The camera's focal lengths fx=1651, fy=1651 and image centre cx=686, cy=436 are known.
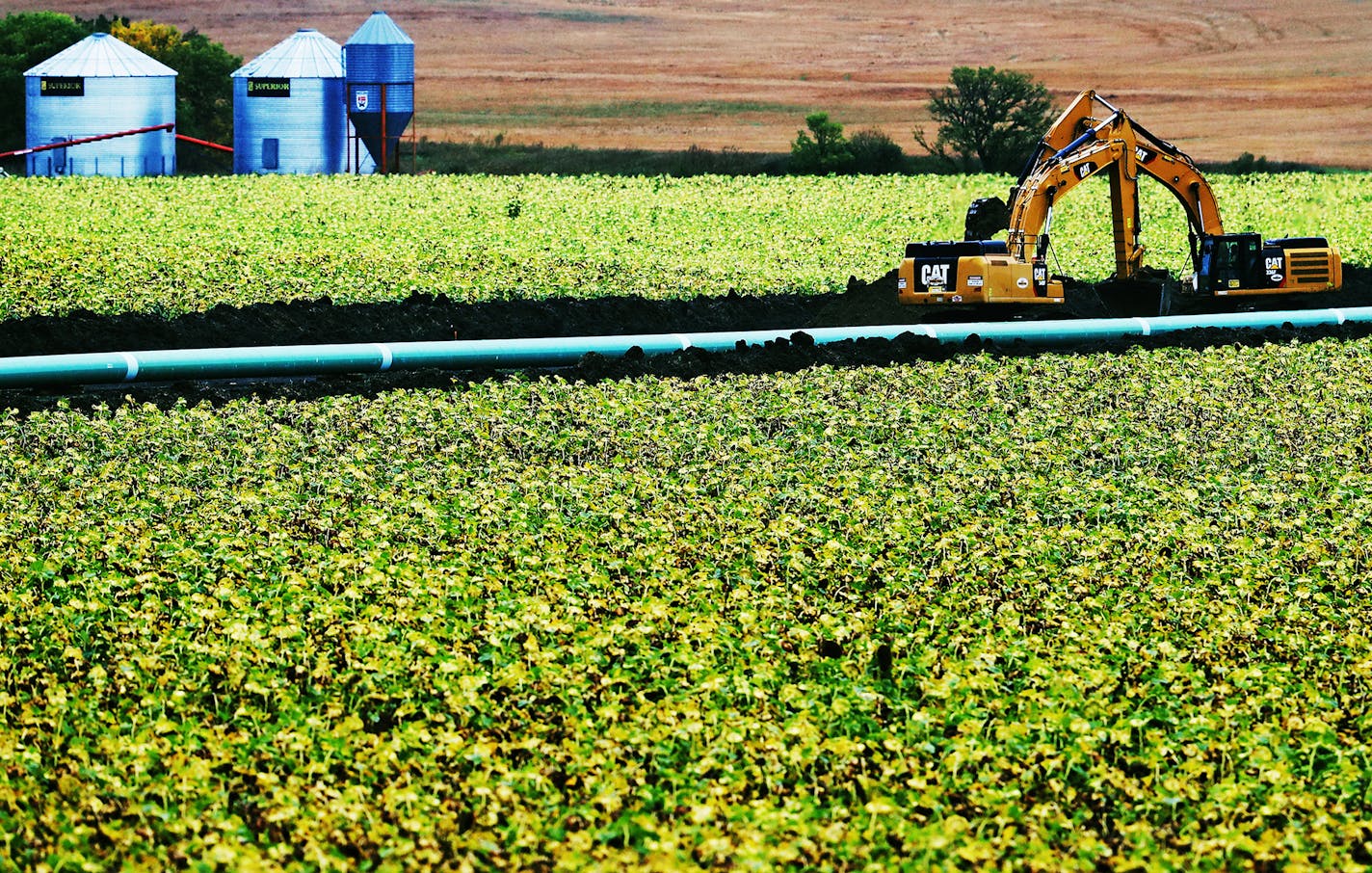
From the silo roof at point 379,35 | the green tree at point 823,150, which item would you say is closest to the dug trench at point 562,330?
the silo roof at point 379,35

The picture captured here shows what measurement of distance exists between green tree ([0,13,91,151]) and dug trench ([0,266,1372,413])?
140ft

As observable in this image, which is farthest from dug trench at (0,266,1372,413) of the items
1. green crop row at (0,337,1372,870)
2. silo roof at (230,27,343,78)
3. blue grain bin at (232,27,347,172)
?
silo roof at (230,27,343,78)

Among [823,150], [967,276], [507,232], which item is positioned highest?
[823,150]

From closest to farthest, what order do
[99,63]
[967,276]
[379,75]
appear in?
[967,276] < [379,75] < [99,63]

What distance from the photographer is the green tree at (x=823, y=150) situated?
54812 millimetres

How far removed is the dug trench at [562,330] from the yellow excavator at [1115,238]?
2.18 ft

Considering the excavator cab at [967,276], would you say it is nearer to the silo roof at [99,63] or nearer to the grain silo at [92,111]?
the grain silo at [92,111]

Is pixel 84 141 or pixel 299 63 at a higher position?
pixel 299 63

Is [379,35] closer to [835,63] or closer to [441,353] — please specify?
[441,353]

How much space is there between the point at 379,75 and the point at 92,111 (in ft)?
30.2

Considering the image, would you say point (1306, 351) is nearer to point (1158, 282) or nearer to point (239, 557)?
point (1158, 282)

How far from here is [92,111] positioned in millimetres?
49750

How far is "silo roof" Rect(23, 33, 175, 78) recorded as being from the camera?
49750mm

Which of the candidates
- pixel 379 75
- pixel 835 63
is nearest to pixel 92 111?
pixel 379 75
